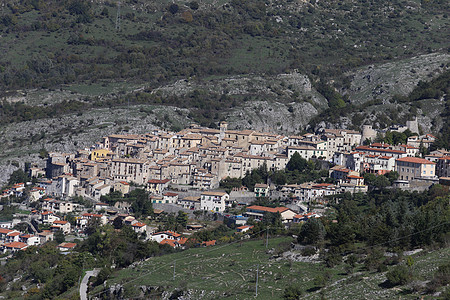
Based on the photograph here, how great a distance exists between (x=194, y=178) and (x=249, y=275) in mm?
36768

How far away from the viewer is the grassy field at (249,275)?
43.3 m

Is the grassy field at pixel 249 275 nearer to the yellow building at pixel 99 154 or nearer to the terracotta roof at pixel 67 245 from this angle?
the terracotta roof at pixel 67 245

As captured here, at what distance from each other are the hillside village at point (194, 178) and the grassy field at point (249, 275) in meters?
10.8

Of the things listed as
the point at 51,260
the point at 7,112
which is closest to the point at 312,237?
the point at 51,260

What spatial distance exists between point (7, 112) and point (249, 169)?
1857 inches

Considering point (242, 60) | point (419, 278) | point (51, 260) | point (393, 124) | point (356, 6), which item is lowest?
point (51, 260)

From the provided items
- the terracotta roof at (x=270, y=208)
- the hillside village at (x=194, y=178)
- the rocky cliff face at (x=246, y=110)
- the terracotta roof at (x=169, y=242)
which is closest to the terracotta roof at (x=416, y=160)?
the hillside village at (x=194, y=178)

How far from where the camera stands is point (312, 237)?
55.8 meters

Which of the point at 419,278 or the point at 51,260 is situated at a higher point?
the point at 419,278

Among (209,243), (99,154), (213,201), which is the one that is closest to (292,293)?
Result: (209,243)

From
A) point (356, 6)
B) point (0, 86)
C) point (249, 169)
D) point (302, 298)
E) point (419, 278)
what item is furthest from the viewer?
point (356, 6)

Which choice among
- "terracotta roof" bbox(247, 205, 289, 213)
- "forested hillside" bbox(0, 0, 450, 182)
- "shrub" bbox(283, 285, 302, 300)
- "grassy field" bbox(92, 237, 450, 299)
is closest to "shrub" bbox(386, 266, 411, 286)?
"grassy field" bbox(92, 237, 450, 299)

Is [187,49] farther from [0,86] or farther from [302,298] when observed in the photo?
[302,298]

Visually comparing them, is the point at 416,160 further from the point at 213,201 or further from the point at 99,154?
the point at 99,154
